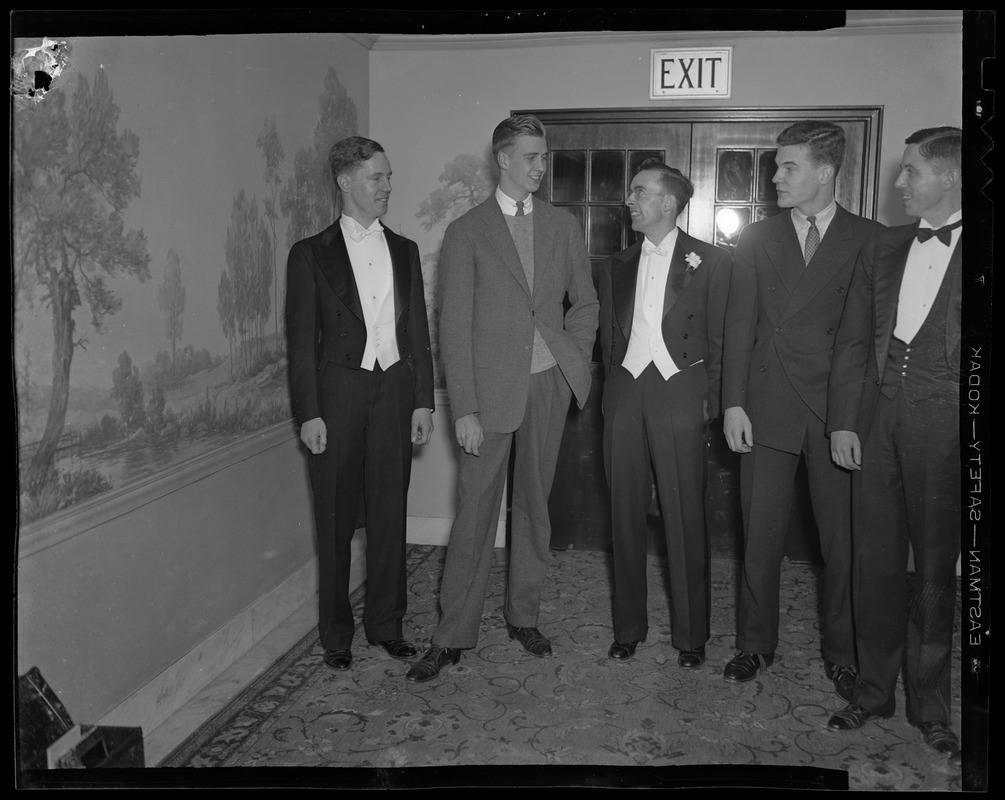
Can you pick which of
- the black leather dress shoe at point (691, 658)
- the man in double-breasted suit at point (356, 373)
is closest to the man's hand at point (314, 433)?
the man in double-breasted suit at point (356, 373)

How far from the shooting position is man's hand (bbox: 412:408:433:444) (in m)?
3.08

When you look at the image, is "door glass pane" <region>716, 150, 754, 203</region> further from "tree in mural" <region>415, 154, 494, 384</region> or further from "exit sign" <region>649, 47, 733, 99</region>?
"tree in mural" <region>415, 154, 494, 384</region>

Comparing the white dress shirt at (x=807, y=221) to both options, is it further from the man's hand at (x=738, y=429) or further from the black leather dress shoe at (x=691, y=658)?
the black leather dress shoe at (x=691, y=658)

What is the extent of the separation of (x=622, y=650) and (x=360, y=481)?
1102 millimetres

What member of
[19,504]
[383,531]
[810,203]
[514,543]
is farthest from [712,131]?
[19,504]

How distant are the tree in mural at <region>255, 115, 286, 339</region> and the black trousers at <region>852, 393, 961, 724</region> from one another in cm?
215

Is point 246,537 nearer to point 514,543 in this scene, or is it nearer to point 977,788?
point 514,543

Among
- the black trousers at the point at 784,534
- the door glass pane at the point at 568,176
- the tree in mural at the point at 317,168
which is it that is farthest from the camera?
the door glass pane at the point at 568,176

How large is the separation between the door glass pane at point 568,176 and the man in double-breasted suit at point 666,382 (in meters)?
0.68

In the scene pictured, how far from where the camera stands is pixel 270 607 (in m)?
3.33

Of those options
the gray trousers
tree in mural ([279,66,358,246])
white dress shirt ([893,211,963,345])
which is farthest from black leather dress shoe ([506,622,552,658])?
tree in mural ([279,66,358,246])

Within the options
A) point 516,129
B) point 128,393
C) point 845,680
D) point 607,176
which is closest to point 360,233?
point 516,129

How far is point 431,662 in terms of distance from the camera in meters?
3.02

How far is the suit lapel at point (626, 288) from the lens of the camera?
302 centimetres
